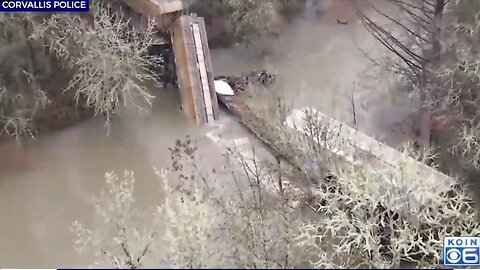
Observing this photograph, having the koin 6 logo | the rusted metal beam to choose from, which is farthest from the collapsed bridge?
the koin 6 logo

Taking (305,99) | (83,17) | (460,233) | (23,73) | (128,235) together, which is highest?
(83,17)

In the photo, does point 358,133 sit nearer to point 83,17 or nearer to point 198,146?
point 198,146

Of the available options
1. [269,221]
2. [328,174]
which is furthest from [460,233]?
[269,221]

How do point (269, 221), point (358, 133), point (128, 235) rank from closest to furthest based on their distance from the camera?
point (128, 235) < point (269, 221) < point (358, 133)

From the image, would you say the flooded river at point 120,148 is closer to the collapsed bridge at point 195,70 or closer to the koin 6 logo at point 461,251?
the collapsed bridge at point 195,70

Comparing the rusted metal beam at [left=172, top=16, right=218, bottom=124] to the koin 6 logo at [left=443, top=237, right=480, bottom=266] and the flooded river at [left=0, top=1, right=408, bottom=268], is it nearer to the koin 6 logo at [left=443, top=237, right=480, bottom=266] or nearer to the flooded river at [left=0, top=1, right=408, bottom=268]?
the flooded river at [left=0, top=1, right=408, bottom=268]

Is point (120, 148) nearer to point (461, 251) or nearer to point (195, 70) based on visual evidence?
point (195, 70)
